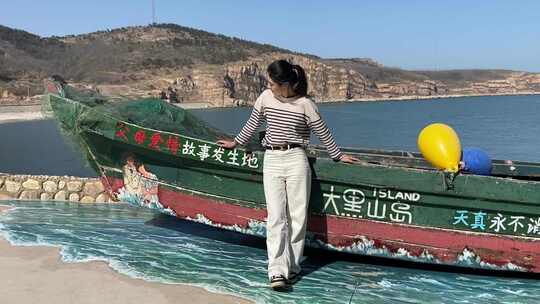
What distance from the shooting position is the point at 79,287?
18.0ft

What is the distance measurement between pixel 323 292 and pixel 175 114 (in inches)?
122

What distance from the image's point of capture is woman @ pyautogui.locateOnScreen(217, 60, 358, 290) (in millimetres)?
5289

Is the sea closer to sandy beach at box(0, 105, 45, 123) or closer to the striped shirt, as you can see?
the striped shirt

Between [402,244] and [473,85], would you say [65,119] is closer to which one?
[402,244]

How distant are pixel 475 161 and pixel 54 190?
7.39 metres

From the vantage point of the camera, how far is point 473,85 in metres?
198

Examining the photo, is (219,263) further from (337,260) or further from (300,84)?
(300,84)

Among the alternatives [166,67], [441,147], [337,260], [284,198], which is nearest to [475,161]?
[441,147]

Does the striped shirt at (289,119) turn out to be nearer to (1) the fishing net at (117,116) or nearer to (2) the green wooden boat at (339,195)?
(2) the green wooden boat at (339,195)

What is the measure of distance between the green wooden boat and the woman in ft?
2.06

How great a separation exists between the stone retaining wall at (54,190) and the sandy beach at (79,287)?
4242mm

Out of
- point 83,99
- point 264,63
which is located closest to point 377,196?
point 83,99

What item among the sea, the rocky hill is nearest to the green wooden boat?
the sea

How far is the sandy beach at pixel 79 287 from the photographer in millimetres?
5188
